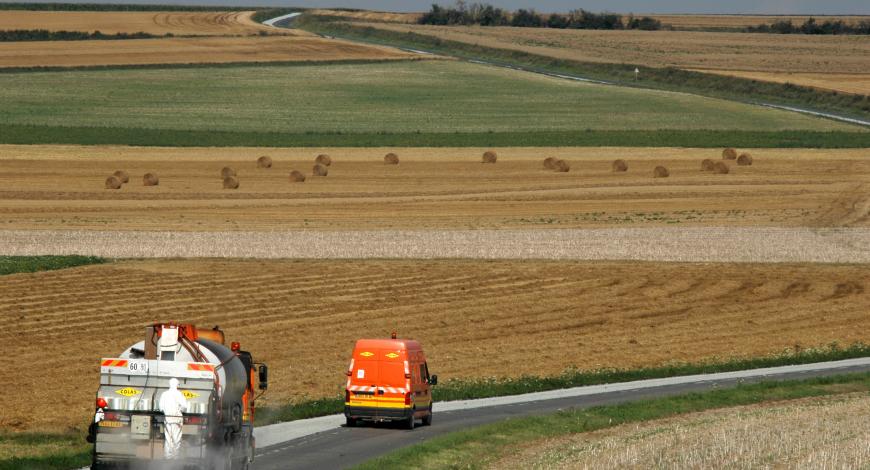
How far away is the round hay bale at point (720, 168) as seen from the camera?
296ft

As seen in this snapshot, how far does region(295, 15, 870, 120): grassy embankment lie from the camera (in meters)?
135

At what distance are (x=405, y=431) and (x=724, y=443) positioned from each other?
28.0ft

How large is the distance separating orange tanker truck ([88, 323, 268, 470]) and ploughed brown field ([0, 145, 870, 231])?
1735 inches

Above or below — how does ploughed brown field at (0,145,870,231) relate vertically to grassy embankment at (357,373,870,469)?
below

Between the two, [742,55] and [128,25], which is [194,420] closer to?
[742,55]

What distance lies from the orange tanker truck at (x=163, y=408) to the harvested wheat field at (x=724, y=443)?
22.5 feet

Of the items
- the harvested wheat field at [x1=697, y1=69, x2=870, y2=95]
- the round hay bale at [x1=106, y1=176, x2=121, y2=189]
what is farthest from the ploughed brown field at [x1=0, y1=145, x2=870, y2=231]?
the harvested wheat field at [x1=697, y1=69, x2=870, y2=95]

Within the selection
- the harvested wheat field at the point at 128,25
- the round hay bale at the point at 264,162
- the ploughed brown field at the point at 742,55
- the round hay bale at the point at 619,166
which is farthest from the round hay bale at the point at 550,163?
the harvested wheat field at the point at 128,25

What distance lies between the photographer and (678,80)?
15412 cm

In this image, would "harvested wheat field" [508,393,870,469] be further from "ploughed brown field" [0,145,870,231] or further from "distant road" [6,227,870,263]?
"ploughed brown field" [0,145,870,231]

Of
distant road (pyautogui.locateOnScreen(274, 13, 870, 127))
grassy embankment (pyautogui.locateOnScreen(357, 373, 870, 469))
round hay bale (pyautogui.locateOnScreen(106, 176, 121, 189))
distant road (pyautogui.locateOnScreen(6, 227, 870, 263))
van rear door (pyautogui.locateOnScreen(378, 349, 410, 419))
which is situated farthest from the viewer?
distant road (pyautogui.locateOnScreen(274, 13, 870, 127))

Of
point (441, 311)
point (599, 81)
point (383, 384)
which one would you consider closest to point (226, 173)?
point (441, 311)

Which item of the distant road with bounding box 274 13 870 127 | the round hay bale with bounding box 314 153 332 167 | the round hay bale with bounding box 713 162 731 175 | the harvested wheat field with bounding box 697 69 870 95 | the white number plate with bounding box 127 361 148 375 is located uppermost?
the white number plate with bounding box 127 361 148 375

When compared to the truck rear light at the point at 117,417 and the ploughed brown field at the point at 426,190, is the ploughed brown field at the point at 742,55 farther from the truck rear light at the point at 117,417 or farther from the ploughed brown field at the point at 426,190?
the truck rear light at the point at 117,417
